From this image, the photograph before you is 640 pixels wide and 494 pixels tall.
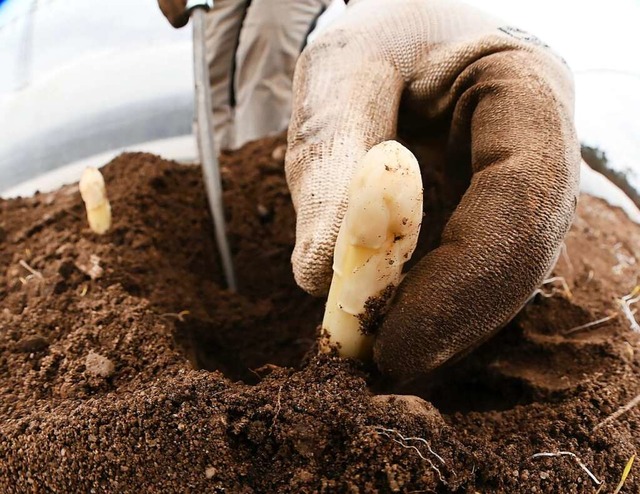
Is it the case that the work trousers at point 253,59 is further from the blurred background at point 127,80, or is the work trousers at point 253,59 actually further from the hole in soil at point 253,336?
the hole in soil at point 253,336

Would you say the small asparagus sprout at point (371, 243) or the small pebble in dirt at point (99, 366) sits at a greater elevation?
the small asparagus sprout at point (371, 243)

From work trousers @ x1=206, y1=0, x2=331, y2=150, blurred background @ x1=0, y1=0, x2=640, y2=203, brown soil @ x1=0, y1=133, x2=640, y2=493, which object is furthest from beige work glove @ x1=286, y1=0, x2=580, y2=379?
work trousers @ x1=206, y1=0, x2=331, y2=150

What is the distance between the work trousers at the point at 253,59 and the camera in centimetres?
165

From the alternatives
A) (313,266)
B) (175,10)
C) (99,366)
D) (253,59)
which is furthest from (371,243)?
(253,59)

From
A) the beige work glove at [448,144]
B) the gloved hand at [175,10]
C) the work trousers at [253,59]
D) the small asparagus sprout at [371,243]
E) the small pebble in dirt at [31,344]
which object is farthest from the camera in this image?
the work trousers at [253,59]

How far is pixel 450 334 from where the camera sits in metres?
0.70

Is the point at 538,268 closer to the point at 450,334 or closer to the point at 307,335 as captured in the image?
the point at 450,334

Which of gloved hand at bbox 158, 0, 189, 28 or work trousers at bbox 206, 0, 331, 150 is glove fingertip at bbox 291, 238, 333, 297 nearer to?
gloved hand at bbox 158, 0, 189, 28

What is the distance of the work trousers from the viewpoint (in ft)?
5.42

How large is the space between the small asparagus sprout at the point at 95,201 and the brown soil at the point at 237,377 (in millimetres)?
25

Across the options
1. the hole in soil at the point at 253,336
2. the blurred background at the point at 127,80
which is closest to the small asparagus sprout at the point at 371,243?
the hole in soil at the point at 253,336

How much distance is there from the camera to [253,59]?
1756mm

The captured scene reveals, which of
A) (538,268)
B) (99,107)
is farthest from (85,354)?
(99,107)

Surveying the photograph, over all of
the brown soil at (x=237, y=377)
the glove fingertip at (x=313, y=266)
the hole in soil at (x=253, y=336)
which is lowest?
the hole in soil at (x=253, y=336)
